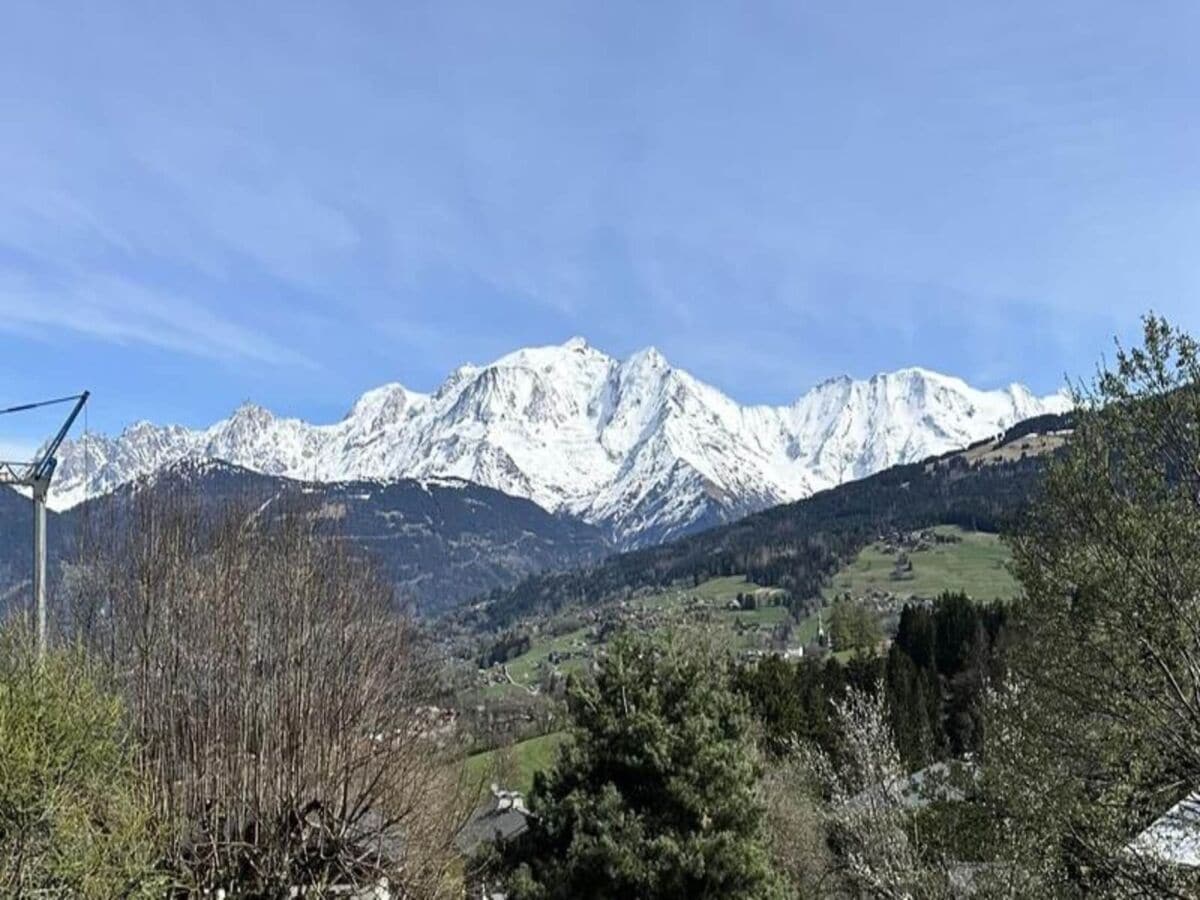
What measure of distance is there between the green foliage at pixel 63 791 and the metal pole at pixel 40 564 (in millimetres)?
334

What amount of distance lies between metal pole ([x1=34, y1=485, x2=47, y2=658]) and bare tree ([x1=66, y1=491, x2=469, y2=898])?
3.57 ft

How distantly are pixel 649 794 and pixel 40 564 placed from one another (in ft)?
35.8

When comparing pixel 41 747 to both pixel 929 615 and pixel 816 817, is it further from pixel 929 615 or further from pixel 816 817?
pixel 929 615

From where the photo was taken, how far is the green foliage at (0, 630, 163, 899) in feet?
43.2

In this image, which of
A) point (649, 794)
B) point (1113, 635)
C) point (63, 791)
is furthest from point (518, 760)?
point (1113, 635)

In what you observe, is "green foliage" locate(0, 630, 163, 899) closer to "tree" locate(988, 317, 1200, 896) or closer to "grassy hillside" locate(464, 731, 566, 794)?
"tree" locate(988, 317, 1200, 896)

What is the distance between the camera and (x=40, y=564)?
16406 millimetres

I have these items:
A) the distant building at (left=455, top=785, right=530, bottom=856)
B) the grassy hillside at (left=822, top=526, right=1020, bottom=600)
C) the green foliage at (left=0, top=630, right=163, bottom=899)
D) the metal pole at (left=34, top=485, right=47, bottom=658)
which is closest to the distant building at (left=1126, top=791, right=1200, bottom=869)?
the green foliage at (left=0, top=630, right=163, bottom=899)

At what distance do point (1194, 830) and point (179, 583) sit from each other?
1564 centimetres

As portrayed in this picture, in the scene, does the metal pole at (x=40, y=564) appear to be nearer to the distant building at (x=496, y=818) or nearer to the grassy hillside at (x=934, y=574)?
the distant building at (x=496, y=818)

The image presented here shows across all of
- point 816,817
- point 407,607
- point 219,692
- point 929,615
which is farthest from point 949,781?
point 929,615

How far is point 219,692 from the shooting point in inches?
717

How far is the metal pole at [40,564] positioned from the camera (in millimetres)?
15297

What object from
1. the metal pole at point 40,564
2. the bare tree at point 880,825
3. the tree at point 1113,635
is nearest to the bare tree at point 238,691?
the metal pole at point 40,564
